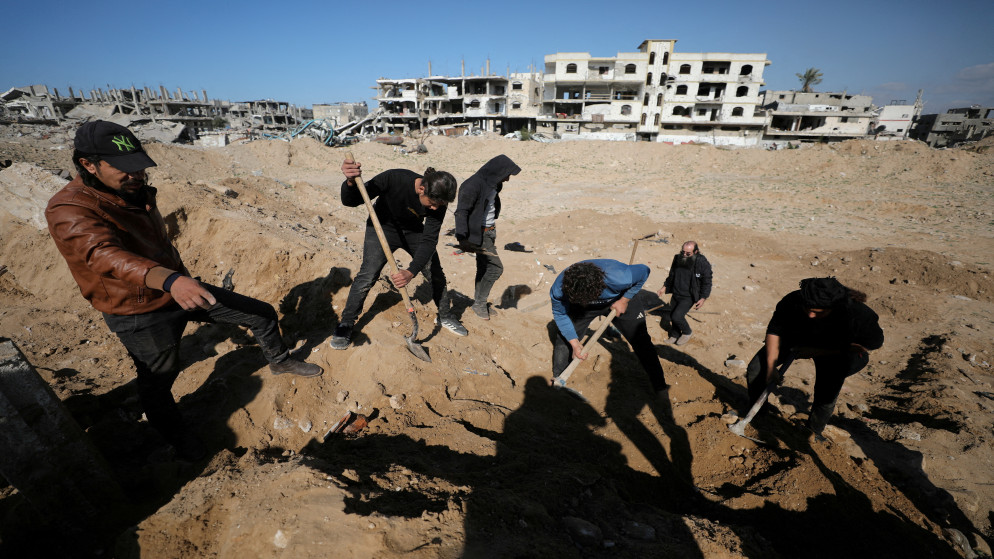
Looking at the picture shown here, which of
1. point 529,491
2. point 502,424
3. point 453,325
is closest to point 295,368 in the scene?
point 453,325

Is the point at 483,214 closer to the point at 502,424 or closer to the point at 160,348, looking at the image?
the point at 502,424

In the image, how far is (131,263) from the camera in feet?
7.00

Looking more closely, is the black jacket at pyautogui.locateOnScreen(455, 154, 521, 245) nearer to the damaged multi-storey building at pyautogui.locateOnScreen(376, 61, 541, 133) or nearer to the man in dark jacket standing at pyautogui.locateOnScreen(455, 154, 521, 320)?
the man in dark jacket standing at pyautogui.locateOnScreen(455, 154, 521, 320)

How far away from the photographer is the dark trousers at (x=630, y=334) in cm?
365

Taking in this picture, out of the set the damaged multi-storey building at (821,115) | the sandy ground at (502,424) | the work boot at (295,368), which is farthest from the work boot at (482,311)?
the damaged multi-storey building at (821,115)

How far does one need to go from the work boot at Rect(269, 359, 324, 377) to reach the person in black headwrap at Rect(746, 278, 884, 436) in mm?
3776

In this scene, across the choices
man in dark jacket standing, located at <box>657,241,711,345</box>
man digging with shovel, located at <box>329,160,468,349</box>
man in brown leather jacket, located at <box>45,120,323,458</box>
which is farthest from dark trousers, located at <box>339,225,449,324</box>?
man in dark jacket standing, located at <box>657,241,711,345</box>

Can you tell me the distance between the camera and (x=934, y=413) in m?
3.84

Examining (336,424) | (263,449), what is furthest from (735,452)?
(263,449)

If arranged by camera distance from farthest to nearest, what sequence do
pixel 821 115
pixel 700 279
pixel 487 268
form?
pixel 821 115, pixel 700 279, pixel 487 268

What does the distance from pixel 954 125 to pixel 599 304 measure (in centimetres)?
5540

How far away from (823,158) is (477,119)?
30821mm

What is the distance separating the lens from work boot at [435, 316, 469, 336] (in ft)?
13.9

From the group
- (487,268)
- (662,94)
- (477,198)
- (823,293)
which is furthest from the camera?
(662,94)
